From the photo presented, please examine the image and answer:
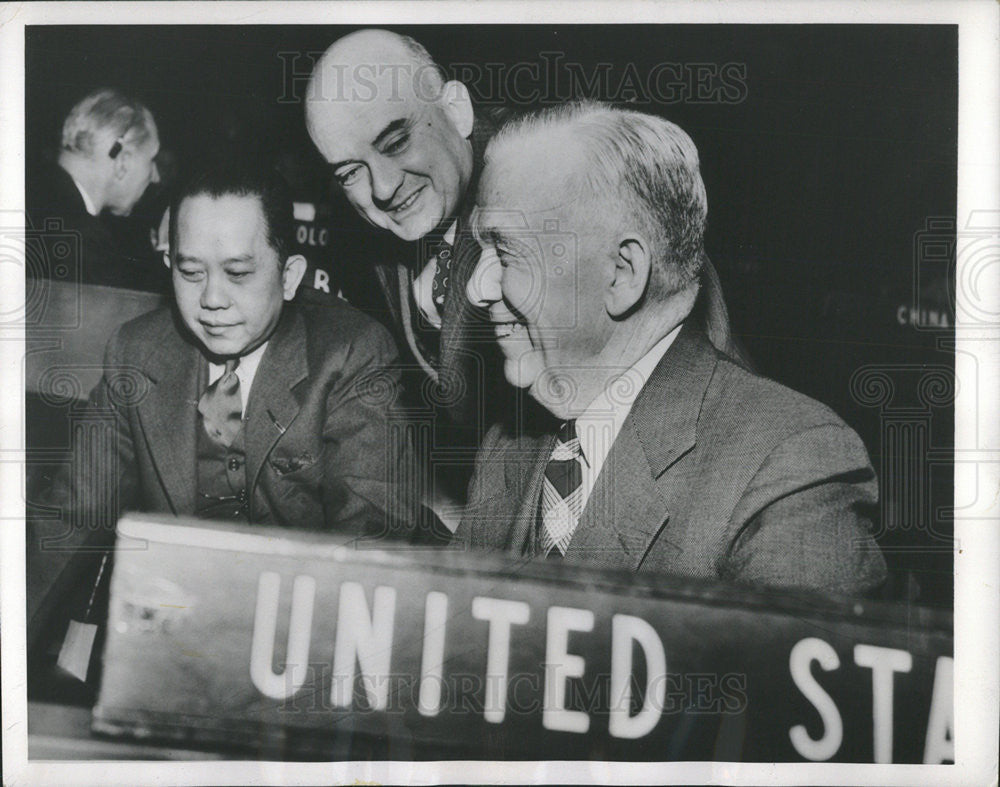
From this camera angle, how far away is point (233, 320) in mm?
2506

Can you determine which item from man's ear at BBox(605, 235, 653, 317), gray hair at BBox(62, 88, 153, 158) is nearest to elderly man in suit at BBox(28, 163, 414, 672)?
gray hair at BBox(62, 88, 153, 158)

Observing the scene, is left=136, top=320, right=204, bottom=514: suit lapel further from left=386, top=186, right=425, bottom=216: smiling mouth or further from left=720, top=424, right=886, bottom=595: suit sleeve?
left=720, top=424, right=886, bottom=595: suit sleeve

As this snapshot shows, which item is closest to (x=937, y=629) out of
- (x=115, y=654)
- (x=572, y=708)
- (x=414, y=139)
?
(x=572, y=708)

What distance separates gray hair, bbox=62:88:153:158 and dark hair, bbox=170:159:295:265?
0.73 feet

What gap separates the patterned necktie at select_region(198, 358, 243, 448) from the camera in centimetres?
250

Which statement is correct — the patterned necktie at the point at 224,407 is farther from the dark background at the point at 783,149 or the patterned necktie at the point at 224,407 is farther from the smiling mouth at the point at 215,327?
the dark background at the point at 783,149

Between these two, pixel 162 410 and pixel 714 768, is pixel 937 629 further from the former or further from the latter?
pixel 162 410

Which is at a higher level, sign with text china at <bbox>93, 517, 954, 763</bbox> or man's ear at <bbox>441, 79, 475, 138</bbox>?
man's ear at <bbox>441, 79, 475, 138</bbox>

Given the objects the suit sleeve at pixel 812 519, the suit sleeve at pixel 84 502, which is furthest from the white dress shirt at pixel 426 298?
the suit sleeve at pixel 812 519

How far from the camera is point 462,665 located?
2506 mm

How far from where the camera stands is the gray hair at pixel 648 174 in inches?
96.0

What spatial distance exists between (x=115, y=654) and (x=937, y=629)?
2.32 metres

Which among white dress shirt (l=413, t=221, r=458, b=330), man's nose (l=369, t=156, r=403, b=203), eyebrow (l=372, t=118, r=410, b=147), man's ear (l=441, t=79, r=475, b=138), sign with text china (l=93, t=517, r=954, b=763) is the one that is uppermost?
man's ear (l=441, t=79, r=475, b=138)

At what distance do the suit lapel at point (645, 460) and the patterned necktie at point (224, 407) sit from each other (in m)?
1.00
